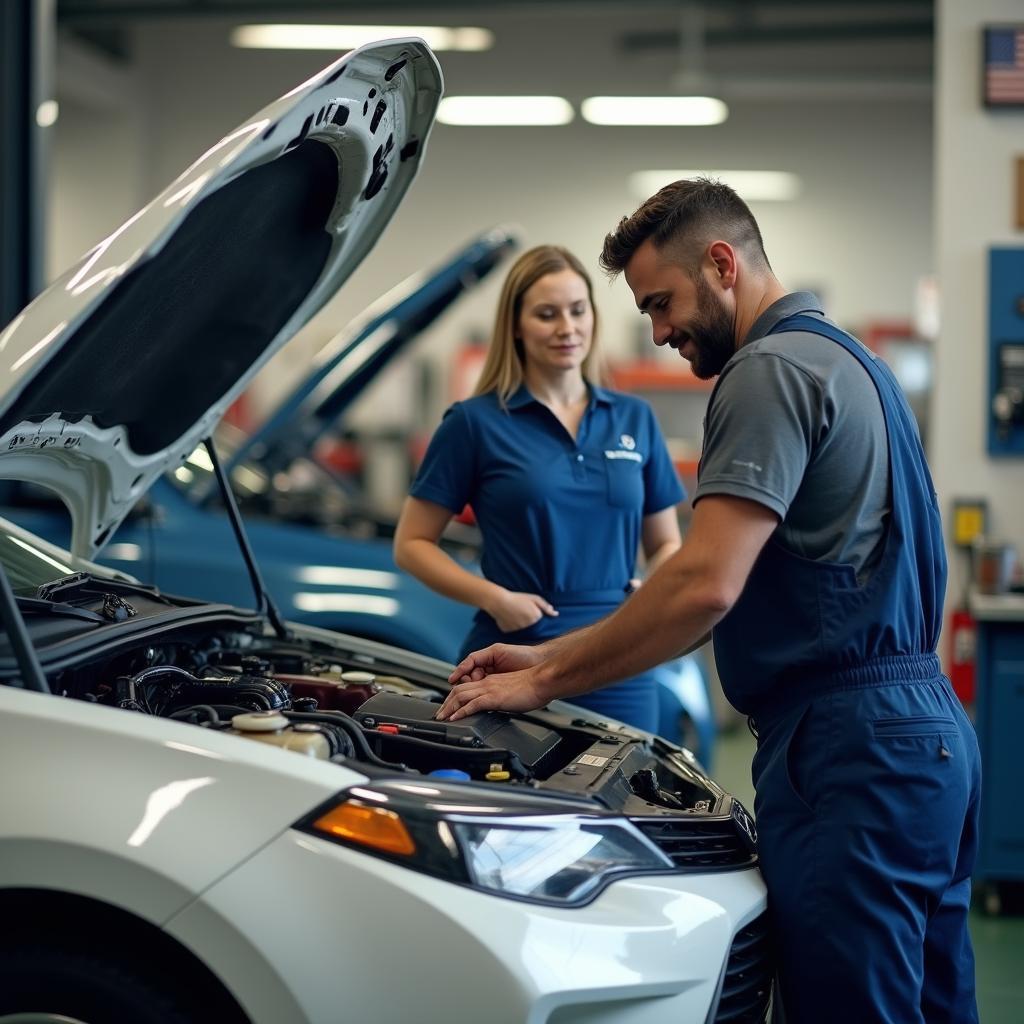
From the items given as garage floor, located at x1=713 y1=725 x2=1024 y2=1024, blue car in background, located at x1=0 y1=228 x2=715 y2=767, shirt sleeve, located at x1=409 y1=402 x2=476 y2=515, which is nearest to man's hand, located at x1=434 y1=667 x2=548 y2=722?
shirt sleeve, located at x1=409 y1=402 x2=476 y2=515

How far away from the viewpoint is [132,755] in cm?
163

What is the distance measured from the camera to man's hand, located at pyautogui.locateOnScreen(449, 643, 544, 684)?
2203 millimetres

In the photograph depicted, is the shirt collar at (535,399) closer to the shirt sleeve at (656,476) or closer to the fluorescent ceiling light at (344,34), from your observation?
the shirt sleeve at (656,476)

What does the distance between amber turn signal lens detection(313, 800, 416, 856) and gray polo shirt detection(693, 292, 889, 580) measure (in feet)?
1.89

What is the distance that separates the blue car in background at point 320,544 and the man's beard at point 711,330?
219 cm

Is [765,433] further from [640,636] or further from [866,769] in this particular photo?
[866,769]

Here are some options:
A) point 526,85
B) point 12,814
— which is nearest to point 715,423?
point 12,814

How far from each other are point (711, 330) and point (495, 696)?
0.64 meters

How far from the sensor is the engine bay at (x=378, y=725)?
1.89 m

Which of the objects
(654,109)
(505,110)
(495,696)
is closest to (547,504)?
(495,696)

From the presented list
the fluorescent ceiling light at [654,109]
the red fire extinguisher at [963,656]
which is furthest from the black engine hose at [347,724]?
the fluorescent ceiling light at [654,109]

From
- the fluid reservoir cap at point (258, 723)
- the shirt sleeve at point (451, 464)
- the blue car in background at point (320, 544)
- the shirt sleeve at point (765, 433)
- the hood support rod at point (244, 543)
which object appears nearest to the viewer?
the shirt sleeve at point (765, 433)

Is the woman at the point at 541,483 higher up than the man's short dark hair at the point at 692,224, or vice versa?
the man's short dark hair at the point at 692,224

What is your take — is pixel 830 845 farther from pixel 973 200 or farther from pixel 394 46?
pixel 973 200
